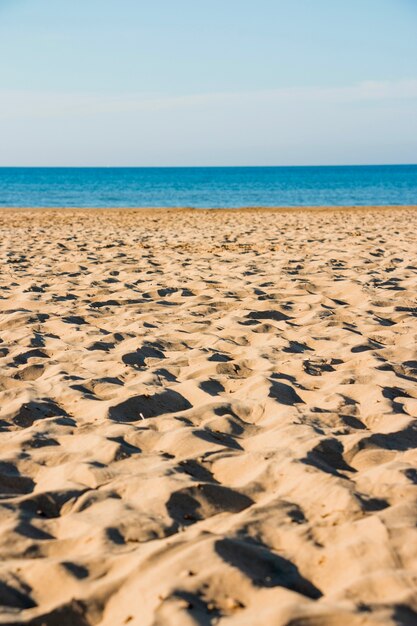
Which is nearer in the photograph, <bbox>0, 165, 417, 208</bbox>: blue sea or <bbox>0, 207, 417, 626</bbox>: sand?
<bbox>0, 207, 417, 626</bbox>: sand

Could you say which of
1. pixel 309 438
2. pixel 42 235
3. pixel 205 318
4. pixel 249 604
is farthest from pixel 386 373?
pixel 42 235

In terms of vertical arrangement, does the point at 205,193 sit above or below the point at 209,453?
above

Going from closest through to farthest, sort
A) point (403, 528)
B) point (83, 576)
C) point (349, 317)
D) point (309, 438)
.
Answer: point (83, 576)
point (403, 528)
point (309, 438)
point (349, 317)

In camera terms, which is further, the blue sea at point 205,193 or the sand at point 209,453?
the blue sea at point 205,193

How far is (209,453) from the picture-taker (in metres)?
3.12

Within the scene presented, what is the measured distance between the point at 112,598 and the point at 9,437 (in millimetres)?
1458

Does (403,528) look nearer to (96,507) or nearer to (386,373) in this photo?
(96,507)

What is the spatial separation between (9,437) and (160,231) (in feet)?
36.5

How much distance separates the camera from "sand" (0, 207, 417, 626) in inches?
82.9

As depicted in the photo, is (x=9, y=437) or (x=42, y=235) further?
(x=42, y=235)

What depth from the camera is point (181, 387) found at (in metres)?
4.04

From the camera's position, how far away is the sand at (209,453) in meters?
2.11

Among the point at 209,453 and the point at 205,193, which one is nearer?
the point at 209,453

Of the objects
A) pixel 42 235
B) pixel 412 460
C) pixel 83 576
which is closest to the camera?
pixel 83 576
